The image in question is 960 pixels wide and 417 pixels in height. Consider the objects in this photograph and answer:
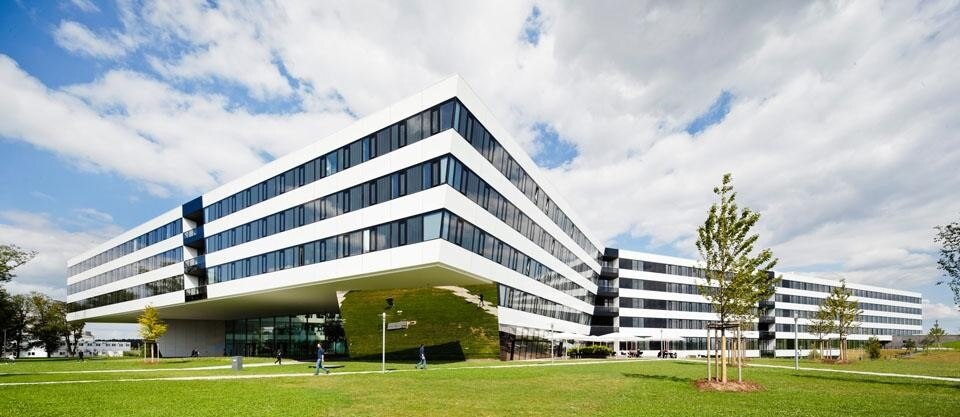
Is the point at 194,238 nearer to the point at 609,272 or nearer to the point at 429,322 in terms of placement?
the point at 429,322

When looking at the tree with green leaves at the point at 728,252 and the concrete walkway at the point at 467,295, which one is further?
the concrete walkway at the point at 467,295

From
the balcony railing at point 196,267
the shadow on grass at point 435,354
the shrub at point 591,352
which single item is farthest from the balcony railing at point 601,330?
the balcony railing at point 196,267

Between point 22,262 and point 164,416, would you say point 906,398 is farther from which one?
point 22,262

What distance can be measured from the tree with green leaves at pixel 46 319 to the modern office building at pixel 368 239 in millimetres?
19051

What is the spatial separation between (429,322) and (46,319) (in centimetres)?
8841

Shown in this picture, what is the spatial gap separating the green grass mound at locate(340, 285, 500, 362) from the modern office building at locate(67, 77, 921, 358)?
104cm

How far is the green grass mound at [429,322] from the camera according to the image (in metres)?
35.8

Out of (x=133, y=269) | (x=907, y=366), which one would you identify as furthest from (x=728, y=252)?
(x=133, y=269)

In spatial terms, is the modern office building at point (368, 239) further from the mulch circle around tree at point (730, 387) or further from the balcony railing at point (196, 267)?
the mulch circle around tree at point (730, 387)

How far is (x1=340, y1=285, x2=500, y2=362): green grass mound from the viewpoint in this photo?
117 feet

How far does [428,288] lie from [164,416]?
74.7ft

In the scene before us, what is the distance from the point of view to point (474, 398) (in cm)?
1659

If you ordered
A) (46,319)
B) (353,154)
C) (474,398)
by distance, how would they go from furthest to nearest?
(46,319) → (353,154) → (474,398)

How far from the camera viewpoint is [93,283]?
80000mm
